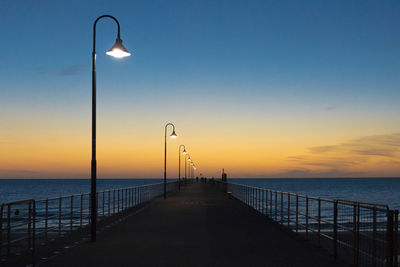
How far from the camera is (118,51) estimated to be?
12.7m

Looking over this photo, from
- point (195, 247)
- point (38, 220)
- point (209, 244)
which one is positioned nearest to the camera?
point (38, 220)

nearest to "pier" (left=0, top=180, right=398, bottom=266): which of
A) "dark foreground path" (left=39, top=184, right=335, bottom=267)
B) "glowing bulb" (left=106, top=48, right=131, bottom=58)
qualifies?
"dark foreground path" (left=39, top=184, right=335, bottom=267)

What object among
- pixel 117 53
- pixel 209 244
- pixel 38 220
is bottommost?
pixel 209 244

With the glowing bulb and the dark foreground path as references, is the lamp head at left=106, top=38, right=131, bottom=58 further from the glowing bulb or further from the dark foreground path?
the dark foreground path

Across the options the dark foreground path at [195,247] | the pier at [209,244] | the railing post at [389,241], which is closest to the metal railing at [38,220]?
the pier at [209,244]

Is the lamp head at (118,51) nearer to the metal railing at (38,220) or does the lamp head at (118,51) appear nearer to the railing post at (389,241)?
the metal railing at (38,220)

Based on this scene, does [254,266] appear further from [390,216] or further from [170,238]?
[170,238]

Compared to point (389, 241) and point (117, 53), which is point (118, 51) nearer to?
point (117, 53)

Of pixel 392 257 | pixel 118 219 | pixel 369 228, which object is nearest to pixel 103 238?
pixel 118 219

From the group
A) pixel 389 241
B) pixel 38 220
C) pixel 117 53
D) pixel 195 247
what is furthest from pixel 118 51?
pixel 389 241

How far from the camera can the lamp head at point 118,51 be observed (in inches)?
499

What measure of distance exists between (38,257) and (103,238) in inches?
125

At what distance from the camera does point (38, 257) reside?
994 centimetres

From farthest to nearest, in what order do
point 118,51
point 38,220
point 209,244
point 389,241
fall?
point 118,51 → point 209,244 → point 38,220 → point 389,241
